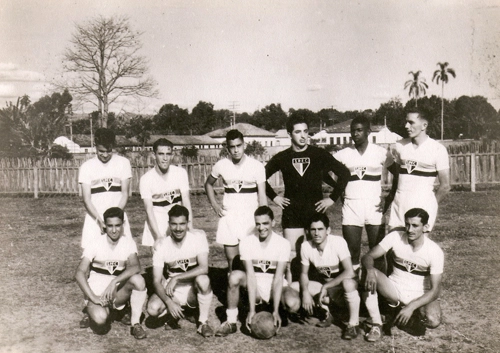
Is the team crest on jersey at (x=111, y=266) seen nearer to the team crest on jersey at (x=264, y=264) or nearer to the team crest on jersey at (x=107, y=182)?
the team crest on jersey at (x=107, y=182)

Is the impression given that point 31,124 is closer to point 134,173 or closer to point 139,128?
point 139,128

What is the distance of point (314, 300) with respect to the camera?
15.5ft

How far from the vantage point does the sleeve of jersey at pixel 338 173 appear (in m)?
5.09

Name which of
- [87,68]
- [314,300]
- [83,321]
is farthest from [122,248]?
[87,68]

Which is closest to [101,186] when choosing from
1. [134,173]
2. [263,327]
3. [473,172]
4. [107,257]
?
[107,257]

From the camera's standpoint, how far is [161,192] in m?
5.18

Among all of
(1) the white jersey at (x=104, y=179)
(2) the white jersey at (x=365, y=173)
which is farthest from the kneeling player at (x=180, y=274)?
(2) the white jersey at (x=365, y=173)

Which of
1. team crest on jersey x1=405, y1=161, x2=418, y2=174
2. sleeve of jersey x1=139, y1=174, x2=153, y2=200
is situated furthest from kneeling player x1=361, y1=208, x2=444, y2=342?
sleeve of jersey x1=139, y1=174, x2=153, y2=200

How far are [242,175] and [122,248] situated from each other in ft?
4.88

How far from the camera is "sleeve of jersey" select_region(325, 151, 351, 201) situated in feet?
16.7

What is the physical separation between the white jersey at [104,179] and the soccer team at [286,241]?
0.04ft

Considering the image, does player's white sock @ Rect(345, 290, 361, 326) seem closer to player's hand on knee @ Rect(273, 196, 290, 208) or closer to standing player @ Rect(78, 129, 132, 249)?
player's hand on knee @ Rect(273, 196, 290, 208)

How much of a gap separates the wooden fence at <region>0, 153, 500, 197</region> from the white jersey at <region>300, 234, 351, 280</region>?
12906 millimetres

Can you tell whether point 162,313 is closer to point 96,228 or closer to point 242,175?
point 96,228
